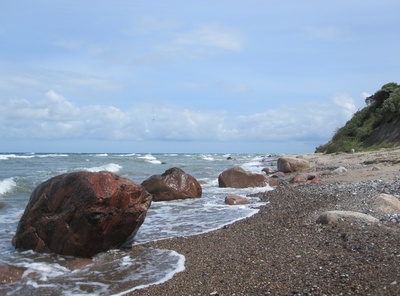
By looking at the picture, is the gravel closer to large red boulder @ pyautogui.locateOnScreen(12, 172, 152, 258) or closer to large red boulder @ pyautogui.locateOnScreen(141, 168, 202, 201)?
large red boulder @ pyautogui.locateOnScreen(12, 172, 152, 258)

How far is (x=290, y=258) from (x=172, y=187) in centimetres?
867

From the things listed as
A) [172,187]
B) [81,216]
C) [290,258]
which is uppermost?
[81,216]

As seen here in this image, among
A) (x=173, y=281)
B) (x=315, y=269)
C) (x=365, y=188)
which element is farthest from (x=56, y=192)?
(x=365, y=188)

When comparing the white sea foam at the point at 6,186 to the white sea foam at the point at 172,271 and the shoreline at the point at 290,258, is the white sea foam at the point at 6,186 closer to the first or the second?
the shoreline at the point at 290,258

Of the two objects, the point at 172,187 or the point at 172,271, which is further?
the point at 172,187

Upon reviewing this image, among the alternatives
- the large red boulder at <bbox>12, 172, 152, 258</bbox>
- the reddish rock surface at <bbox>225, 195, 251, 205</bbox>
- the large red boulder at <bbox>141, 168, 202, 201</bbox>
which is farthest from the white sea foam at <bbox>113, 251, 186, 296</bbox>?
the large red boulder at <bbox>141, 168, 202, 201</bbox>

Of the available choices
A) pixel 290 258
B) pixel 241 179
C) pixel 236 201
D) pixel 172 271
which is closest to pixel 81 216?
pixel 172 271

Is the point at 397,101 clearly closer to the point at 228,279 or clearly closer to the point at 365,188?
the point at 365,188

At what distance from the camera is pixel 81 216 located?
7348 millimetres

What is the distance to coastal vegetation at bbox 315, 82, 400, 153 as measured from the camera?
94.7ft

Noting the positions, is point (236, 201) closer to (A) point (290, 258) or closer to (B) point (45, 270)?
(A) point (290, 258)

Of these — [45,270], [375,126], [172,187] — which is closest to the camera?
[45,270]

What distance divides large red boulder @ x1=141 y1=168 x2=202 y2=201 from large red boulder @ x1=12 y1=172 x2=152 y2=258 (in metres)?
6.10

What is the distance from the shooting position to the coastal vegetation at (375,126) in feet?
94.7
